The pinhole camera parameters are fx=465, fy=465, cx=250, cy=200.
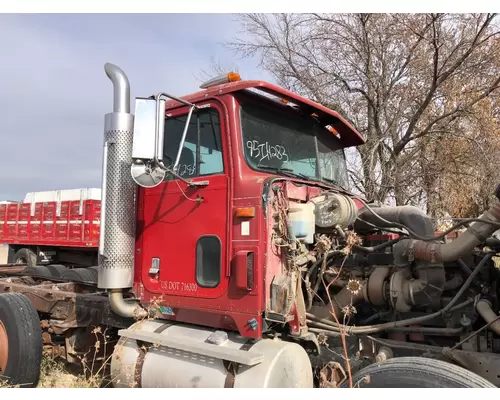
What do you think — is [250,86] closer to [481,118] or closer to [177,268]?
[177,268]

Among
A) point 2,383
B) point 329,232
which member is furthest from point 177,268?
point 2,383

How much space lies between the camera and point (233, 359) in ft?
10.2

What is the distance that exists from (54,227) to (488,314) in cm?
1258

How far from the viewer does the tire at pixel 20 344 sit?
13.8 ft

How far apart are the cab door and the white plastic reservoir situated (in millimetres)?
496

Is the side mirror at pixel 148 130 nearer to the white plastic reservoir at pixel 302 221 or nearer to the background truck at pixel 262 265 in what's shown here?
the background truck at pixel 262 265

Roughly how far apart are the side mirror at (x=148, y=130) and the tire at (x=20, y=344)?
230 centimetres

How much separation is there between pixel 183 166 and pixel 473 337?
2.51m

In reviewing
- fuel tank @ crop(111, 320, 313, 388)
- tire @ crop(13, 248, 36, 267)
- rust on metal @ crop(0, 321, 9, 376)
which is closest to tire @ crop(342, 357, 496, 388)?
fuel tank @ crop(111, 320, 313, 388)

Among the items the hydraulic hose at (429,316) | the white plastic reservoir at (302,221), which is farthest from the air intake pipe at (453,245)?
the white plastic reservoir at (302,221)

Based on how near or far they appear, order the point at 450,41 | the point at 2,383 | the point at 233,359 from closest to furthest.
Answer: the point at 233,359 < the point at 2,383 < the point at 450,41

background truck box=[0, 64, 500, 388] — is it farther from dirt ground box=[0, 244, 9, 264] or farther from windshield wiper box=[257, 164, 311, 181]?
dirt ground box=[0, 244, 9, 264]

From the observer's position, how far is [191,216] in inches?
145

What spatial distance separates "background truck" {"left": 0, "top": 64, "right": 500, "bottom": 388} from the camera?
10.5 feet
